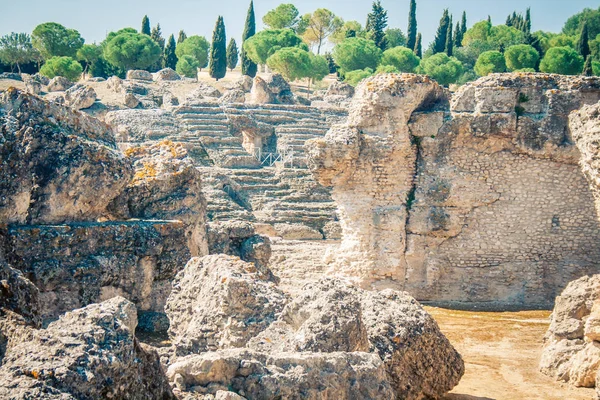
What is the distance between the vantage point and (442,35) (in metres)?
75.6

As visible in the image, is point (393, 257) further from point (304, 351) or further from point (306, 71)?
point (306, 71)

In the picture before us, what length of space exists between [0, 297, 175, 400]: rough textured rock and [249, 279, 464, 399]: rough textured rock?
148 centimetres

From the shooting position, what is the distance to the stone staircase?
33884 mm

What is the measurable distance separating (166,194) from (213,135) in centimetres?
2707

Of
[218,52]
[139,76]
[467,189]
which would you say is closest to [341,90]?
[139,76]

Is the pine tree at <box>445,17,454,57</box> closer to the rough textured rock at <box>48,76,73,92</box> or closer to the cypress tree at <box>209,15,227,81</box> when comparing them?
the cypress tree at <box>209,15,227,81</box>

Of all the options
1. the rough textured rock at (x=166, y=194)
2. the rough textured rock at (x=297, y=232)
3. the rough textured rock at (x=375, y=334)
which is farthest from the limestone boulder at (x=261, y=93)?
the rough textured rock at (x=375, y=334)

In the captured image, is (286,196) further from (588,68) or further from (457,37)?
(457,37)

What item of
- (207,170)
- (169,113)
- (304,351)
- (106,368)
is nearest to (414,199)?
(304,351)

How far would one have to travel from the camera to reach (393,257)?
1598cm

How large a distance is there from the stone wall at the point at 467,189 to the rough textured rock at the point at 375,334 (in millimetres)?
7876

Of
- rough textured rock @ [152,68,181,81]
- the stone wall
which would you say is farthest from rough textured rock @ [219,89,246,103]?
the stone wall

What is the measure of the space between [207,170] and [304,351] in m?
24.3

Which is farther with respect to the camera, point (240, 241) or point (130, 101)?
point (130, 101)
